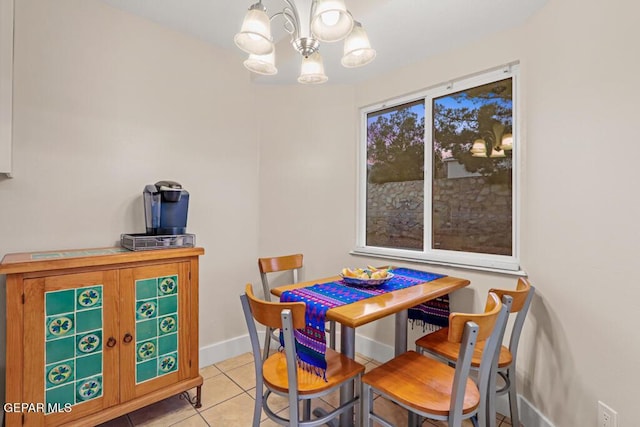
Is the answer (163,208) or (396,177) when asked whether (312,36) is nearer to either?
(163,208)

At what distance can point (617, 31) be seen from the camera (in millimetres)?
1309

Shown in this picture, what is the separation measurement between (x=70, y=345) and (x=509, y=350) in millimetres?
2295

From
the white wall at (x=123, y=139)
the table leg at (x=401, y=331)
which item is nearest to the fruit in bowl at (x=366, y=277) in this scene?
the table leg at (x=401, y=331)

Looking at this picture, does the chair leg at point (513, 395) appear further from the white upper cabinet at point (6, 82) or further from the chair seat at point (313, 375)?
the white upper cabinet at point (6, 82)

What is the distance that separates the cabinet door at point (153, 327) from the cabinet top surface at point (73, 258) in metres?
0.08

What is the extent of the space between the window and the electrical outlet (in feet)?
2.52

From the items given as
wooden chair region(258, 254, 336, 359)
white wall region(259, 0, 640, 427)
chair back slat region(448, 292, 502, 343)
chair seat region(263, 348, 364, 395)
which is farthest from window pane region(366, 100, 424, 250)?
chair back slat region(448, 292, 502, 343)

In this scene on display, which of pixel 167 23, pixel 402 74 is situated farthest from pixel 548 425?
pixel 167 23

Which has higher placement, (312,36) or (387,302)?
(312,36)

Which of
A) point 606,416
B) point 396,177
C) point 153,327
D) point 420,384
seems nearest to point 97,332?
point 153,327

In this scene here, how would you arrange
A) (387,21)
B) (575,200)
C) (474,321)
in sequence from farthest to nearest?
(387,21)
(575,200)
(474,321)

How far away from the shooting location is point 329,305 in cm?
150

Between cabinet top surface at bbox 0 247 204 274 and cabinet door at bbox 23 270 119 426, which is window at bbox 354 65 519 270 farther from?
cabinet door at bbox 23 270 119 426

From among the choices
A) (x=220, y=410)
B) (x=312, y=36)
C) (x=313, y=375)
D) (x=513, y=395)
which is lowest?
(x=220, y=410)
